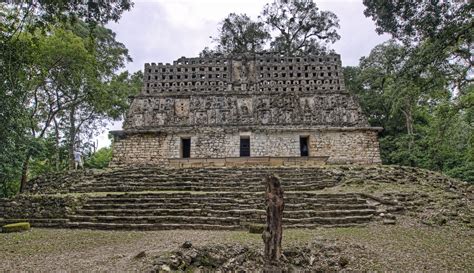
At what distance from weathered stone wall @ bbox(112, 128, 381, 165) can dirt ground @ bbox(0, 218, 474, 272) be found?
9376 mm

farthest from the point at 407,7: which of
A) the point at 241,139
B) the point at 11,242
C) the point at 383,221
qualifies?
the point at 241,139

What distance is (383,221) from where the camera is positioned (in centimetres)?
818

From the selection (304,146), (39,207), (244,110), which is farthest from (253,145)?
(39,207)

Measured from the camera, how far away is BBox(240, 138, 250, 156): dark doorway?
58.9 feet

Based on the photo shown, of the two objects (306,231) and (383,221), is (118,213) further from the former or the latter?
(383,221)

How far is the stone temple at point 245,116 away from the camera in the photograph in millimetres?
17453

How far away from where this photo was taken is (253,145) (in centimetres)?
1756

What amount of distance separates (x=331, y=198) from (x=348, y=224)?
1561mm

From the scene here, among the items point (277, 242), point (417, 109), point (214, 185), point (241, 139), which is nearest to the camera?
point (277, 242)

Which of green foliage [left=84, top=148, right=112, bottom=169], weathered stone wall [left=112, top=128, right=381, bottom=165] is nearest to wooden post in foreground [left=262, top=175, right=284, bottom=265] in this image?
weathered stone wall [left=112, top=128, right=381, bottom=165]

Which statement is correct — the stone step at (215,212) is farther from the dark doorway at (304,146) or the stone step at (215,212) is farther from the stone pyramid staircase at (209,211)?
the dark doorway at (304,146)

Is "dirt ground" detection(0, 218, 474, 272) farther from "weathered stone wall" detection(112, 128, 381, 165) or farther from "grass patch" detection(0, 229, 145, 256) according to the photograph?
"weathered stone wall" detection(112, 128, 381, 165)

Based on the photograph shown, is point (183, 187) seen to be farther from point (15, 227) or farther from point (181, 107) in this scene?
point (181, 107)

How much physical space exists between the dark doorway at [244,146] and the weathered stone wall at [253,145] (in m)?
0.43
